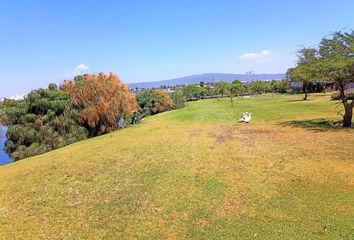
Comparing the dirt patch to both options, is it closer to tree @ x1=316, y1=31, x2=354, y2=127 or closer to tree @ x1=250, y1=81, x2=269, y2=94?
tree @ x1=316, y1=31, x2=354, y2=127

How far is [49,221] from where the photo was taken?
697 centimetres

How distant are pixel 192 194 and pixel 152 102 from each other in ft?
165

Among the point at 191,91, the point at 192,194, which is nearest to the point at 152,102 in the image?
the point at 191,91

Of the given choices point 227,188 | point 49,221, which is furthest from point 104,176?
point 227,188

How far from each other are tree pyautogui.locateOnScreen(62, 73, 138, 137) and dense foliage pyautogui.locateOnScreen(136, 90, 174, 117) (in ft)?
68.9

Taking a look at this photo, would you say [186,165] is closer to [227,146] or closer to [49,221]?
[227,146]

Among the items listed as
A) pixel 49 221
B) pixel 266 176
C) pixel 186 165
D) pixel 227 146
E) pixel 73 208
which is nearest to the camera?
pixel 49 221

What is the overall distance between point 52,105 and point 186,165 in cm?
2284

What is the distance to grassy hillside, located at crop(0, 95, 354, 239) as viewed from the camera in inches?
245

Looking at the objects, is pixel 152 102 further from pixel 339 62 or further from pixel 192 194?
pixel 192 194

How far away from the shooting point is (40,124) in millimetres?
29172

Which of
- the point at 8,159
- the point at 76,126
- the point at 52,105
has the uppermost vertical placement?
the point at 52,105

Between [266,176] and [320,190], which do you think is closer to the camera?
[320,190]

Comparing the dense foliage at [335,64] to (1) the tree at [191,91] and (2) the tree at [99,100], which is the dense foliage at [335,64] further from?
(1) the tree at [191,91]
